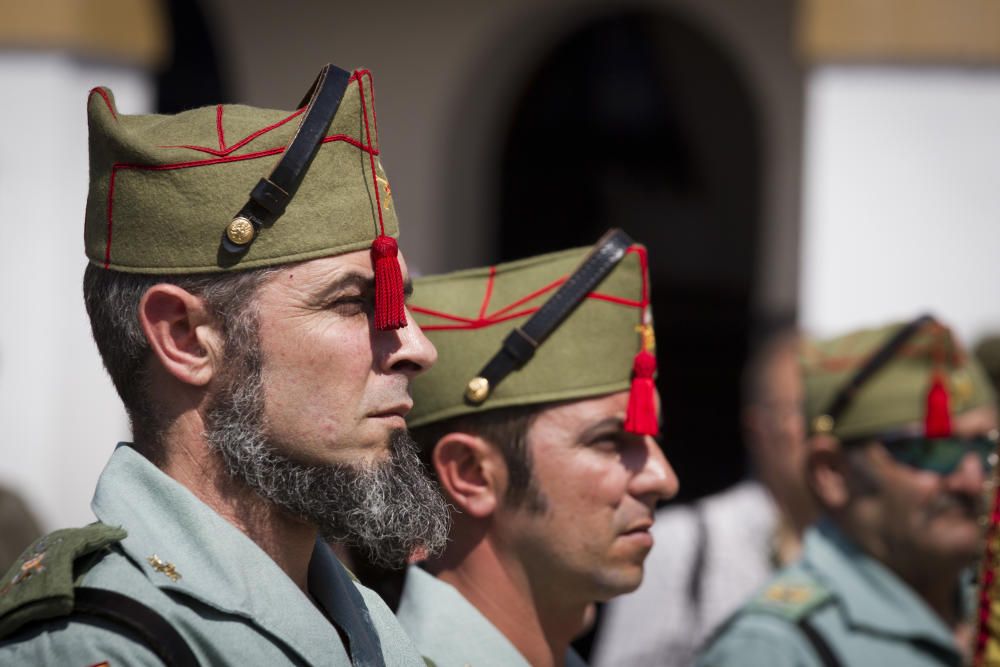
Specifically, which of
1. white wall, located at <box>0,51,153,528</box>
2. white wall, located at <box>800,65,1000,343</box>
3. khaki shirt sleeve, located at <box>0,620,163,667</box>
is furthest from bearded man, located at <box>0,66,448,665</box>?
white wall, located at <box>0,51,153,528</box>

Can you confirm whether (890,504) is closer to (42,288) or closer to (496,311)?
(496,311)

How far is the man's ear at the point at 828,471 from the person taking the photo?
159 inches

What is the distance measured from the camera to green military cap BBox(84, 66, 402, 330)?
2.05 metres

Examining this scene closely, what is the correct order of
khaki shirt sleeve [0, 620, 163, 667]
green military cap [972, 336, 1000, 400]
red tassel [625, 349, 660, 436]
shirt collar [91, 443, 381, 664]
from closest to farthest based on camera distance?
khaki shirt sleeve [0, 620, 163, 667], shirt collar [91, 443, 381, 664], red tassel [625, 349, 660, 436], green military cap [972, 336, 1000, 400]

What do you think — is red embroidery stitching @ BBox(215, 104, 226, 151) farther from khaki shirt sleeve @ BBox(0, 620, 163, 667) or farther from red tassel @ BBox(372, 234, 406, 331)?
khaki shirt sleeve @ BBox(0, 620, 163, 667)

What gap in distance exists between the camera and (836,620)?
382 centimetres

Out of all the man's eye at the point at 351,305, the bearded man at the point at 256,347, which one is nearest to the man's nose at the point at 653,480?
the bearded man at the point at 256,347

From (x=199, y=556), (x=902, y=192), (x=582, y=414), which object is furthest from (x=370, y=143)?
(x=902, y=192)

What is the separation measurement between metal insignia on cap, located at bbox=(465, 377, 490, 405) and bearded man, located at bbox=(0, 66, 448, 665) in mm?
688

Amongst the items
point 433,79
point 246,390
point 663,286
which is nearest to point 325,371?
point 246,390

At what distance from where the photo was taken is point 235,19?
7418mm

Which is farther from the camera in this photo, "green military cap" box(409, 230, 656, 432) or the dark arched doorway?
the dark arched doorway

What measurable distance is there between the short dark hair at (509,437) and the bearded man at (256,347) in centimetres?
72

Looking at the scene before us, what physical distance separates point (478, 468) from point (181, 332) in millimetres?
959
